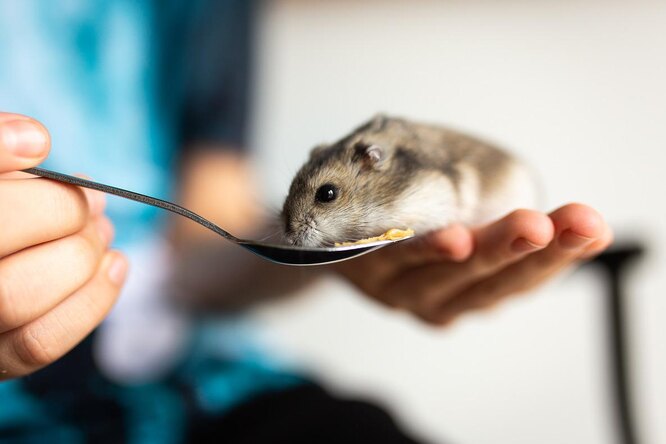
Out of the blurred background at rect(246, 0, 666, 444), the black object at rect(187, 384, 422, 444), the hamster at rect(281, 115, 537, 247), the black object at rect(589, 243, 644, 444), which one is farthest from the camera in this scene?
the blurred background at rect(246, 0, 666, 444)

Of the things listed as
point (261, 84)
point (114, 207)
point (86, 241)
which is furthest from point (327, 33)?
point (86, 241)

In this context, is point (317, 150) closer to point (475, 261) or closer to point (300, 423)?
point (475, 261)

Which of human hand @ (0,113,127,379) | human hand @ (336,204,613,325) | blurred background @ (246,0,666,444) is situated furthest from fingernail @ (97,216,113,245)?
blurred background @ (246,0,666,444)

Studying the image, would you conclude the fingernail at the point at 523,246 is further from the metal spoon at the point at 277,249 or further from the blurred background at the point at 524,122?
the blurred background at the point at 524,122

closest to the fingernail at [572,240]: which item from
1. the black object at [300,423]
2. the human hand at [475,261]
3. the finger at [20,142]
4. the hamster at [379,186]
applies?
the human hand at [475,261]

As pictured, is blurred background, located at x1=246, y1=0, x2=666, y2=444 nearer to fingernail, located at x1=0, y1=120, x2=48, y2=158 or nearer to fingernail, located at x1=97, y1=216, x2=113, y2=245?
fingernail, located at x1=97, y1=216, x2=113, y2=245

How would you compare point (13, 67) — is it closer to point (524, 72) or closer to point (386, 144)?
point (386, 144)

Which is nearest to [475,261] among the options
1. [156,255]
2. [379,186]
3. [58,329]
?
[379,186]
